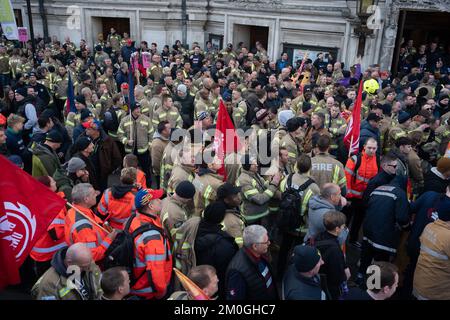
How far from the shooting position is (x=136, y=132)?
26.3 ft

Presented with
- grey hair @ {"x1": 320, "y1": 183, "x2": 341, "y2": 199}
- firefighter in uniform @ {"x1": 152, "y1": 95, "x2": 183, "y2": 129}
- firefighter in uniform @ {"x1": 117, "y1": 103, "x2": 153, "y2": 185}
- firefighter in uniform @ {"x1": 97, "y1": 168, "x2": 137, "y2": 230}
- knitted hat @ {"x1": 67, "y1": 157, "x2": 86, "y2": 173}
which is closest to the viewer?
grey hair @ {"x1": 320, "y1": 183, "x2": 341, "y2": 199}

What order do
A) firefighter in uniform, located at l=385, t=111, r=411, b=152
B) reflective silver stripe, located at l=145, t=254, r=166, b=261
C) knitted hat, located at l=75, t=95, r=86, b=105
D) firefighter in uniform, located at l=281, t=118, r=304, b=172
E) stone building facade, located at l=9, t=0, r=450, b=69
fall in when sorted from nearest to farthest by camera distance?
1. reflective silver stripe, located at l=145, t=254, r=166, b=261
2. firefighter in uniform, located at l=281, t=118, r=304, b=172
3. firefighter in uniform, located at l=385, t=111, r=411, b=152
4. knitted hat, located at l=75, t=95, r=86, b=105
5. stone building facade, located at l=9, t=0, r=450, b=69

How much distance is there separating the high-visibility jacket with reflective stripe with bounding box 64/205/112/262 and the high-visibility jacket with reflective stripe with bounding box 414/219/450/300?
3344 mm

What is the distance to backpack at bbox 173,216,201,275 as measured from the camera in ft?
13.8

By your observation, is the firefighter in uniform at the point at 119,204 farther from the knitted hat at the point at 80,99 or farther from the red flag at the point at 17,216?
the knitted hat at the point at 80,99

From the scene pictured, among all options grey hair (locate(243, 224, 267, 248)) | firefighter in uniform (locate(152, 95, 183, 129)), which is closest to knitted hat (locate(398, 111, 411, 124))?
firefighter in uniform (locate(152, 95, 183, 129))

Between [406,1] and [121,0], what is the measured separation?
1535 centimetres

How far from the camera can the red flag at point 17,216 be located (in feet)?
10.7

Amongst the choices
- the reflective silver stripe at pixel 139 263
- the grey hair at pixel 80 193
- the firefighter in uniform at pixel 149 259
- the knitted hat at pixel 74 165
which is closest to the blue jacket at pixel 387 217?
the firefighter in uniform at pixel 149 259

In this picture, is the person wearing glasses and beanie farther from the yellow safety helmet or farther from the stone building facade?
the stone building facade

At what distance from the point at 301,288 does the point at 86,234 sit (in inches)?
86.6

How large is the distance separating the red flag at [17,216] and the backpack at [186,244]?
4.55 feet

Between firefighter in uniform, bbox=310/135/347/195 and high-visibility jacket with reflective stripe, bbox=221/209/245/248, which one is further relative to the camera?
firefighter in uniform, bbox=310/135/347/195

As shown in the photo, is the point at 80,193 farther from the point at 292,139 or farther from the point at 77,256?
the point at 292,139
